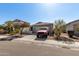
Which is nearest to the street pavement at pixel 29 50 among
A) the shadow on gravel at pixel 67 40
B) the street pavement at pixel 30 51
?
the street pavement at pixel 30 51

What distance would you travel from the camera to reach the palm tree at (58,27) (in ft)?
28.9

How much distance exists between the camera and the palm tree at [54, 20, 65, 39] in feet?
28.9

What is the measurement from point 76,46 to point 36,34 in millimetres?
2125

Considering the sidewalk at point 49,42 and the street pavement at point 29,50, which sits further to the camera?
the sidewalk at point 49,42

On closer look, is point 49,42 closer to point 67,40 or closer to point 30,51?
point 67,40

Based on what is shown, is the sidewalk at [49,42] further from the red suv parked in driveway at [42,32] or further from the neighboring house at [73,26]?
the neighboring house at [73,26]

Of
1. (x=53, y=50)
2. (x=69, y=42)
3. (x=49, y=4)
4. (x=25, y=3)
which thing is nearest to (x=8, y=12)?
(x=25, y=3)

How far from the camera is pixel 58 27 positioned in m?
9.38

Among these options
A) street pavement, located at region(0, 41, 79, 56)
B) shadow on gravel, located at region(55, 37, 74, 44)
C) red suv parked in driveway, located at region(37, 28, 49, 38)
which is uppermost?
red suv parked in driveway, located at region(37, 28, 49, 38)

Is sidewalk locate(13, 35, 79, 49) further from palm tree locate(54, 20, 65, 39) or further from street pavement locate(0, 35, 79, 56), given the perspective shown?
palm tree locate(54, 20, 65, 39)

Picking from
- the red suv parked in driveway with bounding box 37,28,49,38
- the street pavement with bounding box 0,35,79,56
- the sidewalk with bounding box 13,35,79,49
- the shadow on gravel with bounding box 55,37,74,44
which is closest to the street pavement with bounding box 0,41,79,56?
the street pavement with bounding box 0,35,79,56

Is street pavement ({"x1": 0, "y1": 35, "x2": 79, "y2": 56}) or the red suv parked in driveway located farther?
the red suv parked in driveway

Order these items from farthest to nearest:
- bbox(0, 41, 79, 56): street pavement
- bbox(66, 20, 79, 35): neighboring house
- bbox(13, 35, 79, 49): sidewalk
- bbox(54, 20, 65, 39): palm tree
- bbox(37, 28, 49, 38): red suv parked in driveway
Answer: bbox(37, 28, 49, 38): red suv parked in driveway, bbox(54, 20, 65, 39): palm tree, bbox(66, 20, 79, 35): neighboring house, bbox(13, 35, 79, 49): sidewalk, bbox(0, 41, 79, 56): street pavement

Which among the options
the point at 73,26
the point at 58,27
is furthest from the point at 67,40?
the point at 58,27
